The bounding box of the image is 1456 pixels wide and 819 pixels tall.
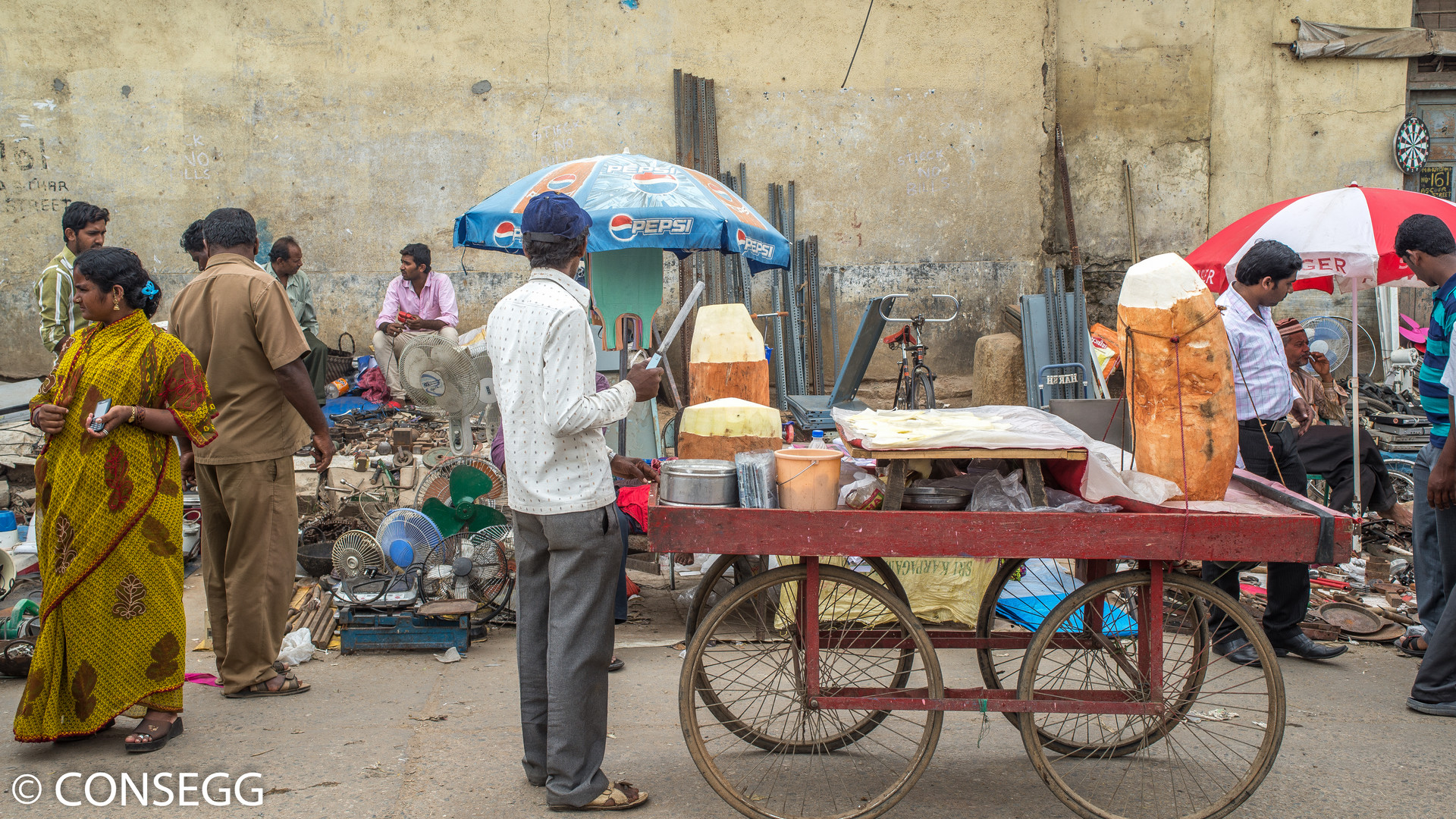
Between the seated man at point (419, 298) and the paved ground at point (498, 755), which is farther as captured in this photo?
the seated man at point (419, 298)

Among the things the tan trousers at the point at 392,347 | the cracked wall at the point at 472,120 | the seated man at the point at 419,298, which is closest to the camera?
the tan trousers at the point at 392,347

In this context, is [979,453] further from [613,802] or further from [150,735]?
[150,735]

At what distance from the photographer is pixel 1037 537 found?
2.83m

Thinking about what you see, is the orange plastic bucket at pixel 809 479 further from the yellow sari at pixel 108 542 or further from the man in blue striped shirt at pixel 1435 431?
the man in blue striped shirt at pixel 1435 431

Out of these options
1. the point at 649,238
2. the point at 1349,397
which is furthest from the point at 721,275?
the point at 1349,397

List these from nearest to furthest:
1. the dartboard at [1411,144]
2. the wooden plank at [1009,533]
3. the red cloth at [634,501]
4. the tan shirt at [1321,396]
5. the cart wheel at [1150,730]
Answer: the wooden plank at [1009,533]
the cart wheel at [1150,730]
the red cloth at [634,501]
the tan shirt at [1321,396]
the dartboard at [1411,144]

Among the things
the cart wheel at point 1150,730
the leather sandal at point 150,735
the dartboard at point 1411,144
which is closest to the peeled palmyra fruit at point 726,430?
the cart wheel at point 1150,730

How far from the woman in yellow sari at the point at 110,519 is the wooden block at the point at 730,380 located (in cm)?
303

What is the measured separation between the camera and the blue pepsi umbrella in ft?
17.8

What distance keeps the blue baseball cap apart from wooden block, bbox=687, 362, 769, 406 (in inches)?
120

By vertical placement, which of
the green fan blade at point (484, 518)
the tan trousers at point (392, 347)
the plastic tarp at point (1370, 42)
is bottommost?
the green fan blade at point (484, 518)

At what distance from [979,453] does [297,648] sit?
342 cm

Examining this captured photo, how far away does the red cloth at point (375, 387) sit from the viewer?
9648 mm

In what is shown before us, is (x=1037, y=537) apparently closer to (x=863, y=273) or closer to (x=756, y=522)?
(x=756, y=522)
